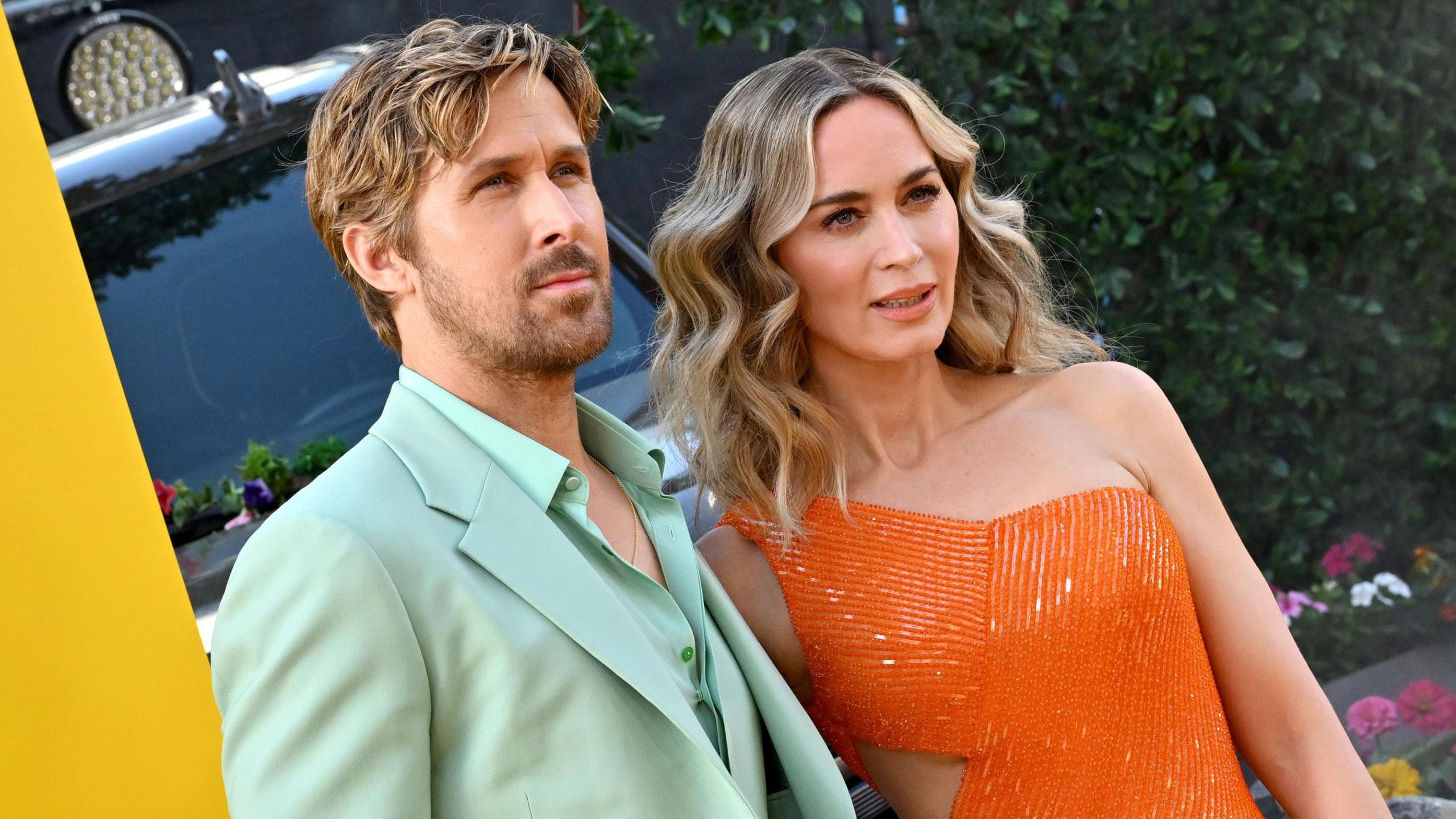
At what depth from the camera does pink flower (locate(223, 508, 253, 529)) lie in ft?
8.27

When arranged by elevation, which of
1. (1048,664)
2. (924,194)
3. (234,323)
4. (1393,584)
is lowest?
(1393,584)

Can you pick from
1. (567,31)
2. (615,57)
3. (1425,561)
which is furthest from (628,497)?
(567,31)

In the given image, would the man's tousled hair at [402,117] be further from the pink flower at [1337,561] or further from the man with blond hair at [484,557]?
the pink flower at [1337,561]

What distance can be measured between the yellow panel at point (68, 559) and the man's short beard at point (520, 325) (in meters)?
0.37

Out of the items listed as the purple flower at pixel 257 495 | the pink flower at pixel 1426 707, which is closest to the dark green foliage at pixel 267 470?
the purple flower at pixel 257 495

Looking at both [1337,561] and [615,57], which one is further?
[1337,561]

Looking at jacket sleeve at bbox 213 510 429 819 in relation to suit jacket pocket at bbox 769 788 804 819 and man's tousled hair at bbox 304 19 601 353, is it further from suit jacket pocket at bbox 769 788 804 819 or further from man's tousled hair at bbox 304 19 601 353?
suit jacket pocket at bbox 769 788 804 819

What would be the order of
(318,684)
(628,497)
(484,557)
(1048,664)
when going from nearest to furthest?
(318,684) < (484,557) < (628,497) < (1048,664)

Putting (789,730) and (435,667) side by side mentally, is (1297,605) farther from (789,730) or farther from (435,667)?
(435,667)

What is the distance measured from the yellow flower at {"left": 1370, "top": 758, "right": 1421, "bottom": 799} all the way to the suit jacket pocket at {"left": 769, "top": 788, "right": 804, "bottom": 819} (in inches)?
73.2

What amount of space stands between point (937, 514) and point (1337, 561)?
2.47 meters

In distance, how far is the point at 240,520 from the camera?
2527 millimetres

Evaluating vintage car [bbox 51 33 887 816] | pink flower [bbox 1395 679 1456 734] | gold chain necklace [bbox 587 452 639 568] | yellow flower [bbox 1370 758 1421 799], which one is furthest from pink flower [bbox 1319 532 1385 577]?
gold chain necklace [bbox 587 452 639 568]

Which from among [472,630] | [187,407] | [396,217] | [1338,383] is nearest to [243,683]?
[472,630]
